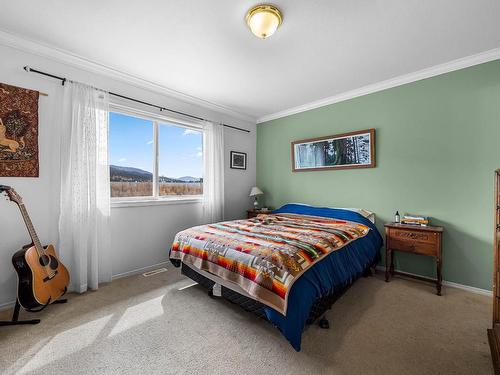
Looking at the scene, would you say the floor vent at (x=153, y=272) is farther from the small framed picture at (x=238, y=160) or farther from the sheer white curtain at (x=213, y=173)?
the small framed picture at (x=238, y=160)

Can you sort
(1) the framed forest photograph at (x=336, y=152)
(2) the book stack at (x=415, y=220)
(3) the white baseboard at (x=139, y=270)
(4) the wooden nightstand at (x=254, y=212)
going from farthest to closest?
(4) the wooden nightstand at (x=254, y=212) → (1) the framed forest photograph at (x=336, y=152) → (3) the white baseboard at (x=139, y=270) → (2) the book stack at (x=415, y=220)

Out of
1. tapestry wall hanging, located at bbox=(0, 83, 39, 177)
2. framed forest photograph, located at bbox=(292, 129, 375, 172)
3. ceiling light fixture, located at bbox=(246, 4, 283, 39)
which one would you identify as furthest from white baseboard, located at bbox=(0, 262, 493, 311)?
ceiling light fixture, located at bbox=(246, 4, 283, 39)

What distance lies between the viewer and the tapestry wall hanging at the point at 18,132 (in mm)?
2090

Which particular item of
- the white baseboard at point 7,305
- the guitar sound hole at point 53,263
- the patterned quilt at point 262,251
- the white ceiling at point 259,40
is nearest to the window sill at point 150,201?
the guitar sound hole at point 53,263

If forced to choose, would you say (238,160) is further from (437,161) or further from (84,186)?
(437,161)

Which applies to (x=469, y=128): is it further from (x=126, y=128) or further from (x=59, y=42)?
(x=59, y=42)

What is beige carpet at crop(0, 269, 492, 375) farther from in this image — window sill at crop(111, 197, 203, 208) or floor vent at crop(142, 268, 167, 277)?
window sill at crop(111, 197, 203, 208)

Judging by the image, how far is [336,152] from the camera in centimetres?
353

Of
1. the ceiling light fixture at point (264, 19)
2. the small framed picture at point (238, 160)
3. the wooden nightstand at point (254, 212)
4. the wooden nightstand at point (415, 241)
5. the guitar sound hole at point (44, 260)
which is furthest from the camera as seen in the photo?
the small framed picture at point (238, 160)

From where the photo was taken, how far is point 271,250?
5.98 ft

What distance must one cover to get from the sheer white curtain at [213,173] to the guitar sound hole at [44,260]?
2.00m

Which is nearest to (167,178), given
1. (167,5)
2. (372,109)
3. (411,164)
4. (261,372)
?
(167,5)

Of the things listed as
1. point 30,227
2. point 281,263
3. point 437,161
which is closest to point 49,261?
point 30,227

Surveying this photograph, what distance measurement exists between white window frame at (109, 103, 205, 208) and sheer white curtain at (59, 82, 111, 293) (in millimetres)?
254
